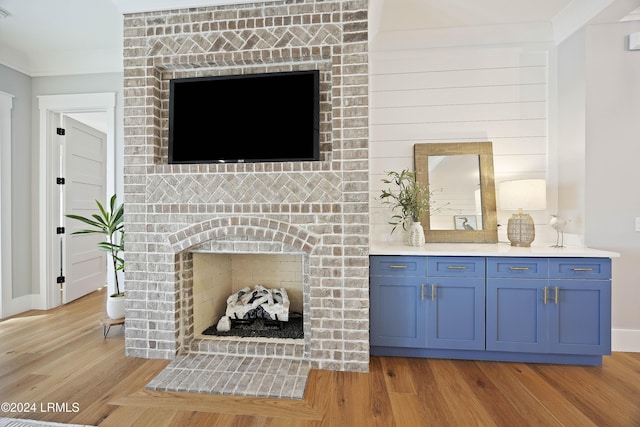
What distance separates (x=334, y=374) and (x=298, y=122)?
194 centimetres

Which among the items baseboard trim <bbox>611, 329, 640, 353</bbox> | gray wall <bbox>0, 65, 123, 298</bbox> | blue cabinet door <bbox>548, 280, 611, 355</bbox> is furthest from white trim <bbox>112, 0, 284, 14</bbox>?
baseboard trim <bbox>611, 329, 640, 353</bbox>

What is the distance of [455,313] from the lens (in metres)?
2.29

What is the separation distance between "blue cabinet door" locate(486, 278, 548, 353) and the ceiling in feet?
7.52

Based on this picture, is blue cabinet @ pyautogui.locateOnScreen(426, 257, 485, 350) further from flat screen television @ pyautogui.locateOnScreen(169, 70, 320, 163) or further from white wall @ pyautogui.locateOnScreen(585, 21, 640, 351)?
flat screen television @ pyautogui.locateOnScreen(169, 70, 320, 163)

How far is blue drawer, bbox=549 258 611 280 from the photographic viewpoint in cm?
216

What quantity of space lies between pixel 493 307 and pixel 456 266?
1.37ft

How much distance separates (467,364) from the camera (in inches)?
89.7

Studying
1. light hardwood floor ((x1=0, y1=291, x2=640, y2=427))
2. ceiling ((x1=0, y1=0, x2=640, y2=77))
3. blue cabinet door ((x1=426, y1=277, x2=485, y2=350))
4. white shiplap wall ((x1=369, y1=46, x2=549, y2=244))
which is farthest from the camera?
white shiplap wall ((x1=369, y1=46, x2=549, y2=244))

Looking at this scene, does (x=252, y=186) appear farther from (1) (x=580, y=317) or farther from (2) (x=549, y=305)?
(1) (x=580, y=317)

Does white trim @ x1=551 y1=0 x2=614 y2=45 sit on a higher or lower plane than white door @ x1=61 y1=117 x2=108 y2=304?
higher

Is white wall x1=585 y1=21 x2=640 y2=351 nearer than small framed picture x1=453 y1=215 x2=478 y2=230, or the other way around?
white wall x1=585 y1=21 x2=640 y2=351

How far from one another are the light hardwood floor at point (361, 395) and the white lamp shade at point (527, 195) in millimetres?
1274

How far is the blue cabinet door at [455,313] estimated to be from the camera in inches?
89.1

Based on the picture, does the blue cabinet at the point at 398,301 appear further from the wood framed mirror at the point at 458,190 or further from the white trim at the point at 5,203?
the white trim at the point at 5,203
